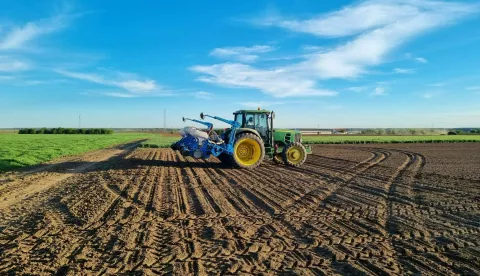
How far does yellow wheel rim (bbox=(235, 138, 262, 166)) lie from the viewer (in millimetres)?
14914

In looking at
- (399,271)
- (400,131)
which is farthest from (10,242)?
(400,131)

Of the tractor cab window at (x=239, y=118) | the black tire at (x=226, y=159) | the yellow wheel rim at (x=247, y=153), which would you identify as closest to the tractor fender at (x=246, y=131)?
the yellow wheel rim at (x=247, y=153)

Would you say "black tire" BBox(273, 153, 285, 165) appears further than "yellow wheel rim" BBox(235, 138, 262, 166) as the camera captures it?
Yes

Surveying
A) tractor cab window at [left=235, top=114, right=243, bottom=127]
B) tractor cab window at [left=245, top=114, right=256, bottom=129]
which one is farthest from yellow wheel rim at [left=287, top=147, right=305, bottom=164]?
tractor cab window at [left=235, top=114, right=243, bottom=127]

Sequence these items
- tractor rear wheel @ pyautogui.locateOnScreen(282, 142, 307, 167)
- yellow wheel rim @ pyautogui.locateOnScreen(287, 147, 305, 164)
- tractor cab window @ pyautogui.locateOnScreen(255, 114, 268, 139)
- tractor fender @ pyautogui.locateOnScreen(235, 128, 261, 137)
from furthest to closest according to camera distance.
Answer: yellow wheel rim @ pyautogui.locateOnScreen(287, 147, 305, 164) → tractor rear wheel @ pyautogui.locateOnScreen(282, 142, 307, 167) → tractor cab window @ pyautogui.locateOnScreen(255, 114, 268, 139) → tractor fender @ pyautogui.locateOnScreen(235, 128, 261, 137)

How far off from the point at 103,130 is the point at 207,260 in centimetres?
8967

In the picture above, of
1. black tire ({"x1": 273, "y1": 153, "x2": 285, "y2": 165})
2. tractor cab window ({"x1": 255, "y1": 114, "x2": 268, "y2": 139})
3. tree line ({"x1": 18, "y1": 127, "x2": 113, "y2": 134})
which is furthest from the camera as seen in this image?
tree line ({"x1": 18, "y1": 127, "x2": 113, "y2": 134})

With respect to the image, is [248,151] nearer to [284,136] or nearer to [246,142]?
[246,142]

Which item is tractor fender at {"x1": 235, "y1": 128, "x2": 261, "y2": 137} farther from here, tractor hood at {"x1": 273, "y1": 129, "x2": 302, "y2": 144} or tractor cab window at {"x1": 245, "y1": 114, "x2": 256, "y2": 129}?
tractor hood at {"x1": 273, "y1": 129, "x2": 302, "y2": 144}

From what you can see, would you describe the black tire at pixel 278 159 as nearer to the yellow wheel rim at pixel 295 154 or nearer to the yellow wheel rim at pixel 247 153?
the yellow wheel rim at pixel 295 154

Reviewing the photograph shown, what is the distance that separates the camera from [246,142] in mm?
14812

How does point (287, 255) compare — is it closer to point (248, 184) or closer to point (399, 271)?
point (399, 271)

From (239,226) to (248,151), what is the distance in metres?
8.59

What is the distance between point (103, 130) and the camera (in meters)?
88.1
